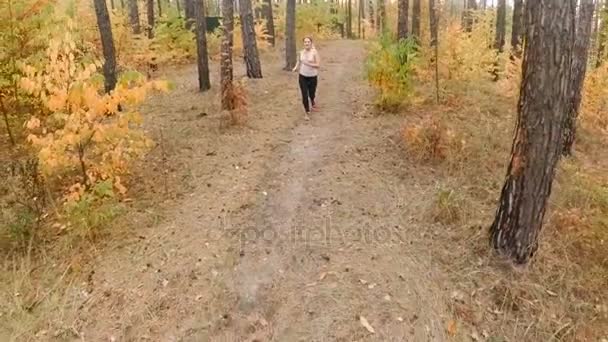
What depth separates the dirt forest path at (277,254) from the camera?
4457 millimetres

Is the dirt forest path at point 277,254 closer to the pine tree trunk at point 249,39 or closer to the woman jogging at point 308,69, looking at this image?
the woman jogging at point 308,69

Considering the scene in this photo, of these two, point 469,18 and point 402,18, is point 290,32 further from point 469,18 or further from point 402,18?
point 469,18

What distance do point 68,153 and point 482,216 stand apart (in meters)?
5.59

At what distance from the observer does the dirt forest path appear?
4457mm

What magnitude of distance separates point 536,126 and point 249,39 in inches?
371

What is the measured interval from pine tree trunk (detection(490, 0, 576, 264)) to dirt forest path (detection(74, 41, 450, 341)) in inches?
40.7

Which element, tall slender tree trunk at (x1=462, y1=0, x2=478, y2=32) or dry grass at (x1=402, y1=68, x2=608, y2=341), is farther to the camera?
tall slender tree trunk at (x1=462, y1=0, x2=478, y2=32)

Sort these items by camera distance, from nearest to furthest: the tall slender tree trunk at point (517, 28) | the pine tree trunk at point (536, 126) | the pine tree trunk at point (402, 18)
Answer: the pine tree trunk at point (536, 126) → the pine tree trunk at point (402, 18) → the tall slender tree trunk at point (517, 28)

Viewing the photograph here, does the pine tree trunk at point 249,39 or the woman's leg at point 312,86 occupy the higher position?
the pine tree trunk at point 249,39

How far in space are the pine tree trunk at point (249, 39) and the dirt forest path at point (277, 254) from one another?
5.15 metres

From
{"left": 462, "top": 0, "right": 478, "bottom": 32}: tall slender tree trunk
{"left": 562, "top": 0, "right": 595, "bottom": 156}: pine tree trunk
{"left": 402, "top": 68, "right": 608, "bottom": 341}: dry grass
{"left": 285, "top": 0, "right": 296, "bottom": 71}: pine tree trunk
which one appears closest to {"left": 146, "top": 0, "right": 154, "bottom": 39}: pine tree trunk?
{"left": 285, "top": 0, "right": 296, "bottom": 71}: pine tree trunk

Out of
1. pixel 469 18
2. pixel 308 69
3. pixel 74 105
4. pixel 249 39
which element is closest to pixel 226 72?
pixel 308 69

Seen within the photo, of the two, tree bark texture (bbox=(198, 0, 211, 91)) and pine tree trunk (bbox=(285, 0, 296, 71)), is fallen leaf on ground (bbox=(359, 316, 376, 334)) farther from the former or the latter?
pine tree trunk (bbox=(285, 0, 296, 71))

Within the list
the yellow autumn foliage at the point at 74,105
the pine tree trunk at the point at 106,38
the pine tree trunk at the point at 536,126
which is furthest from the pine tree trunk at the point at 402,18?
the yellow autumn foliage at the point at 74,105
